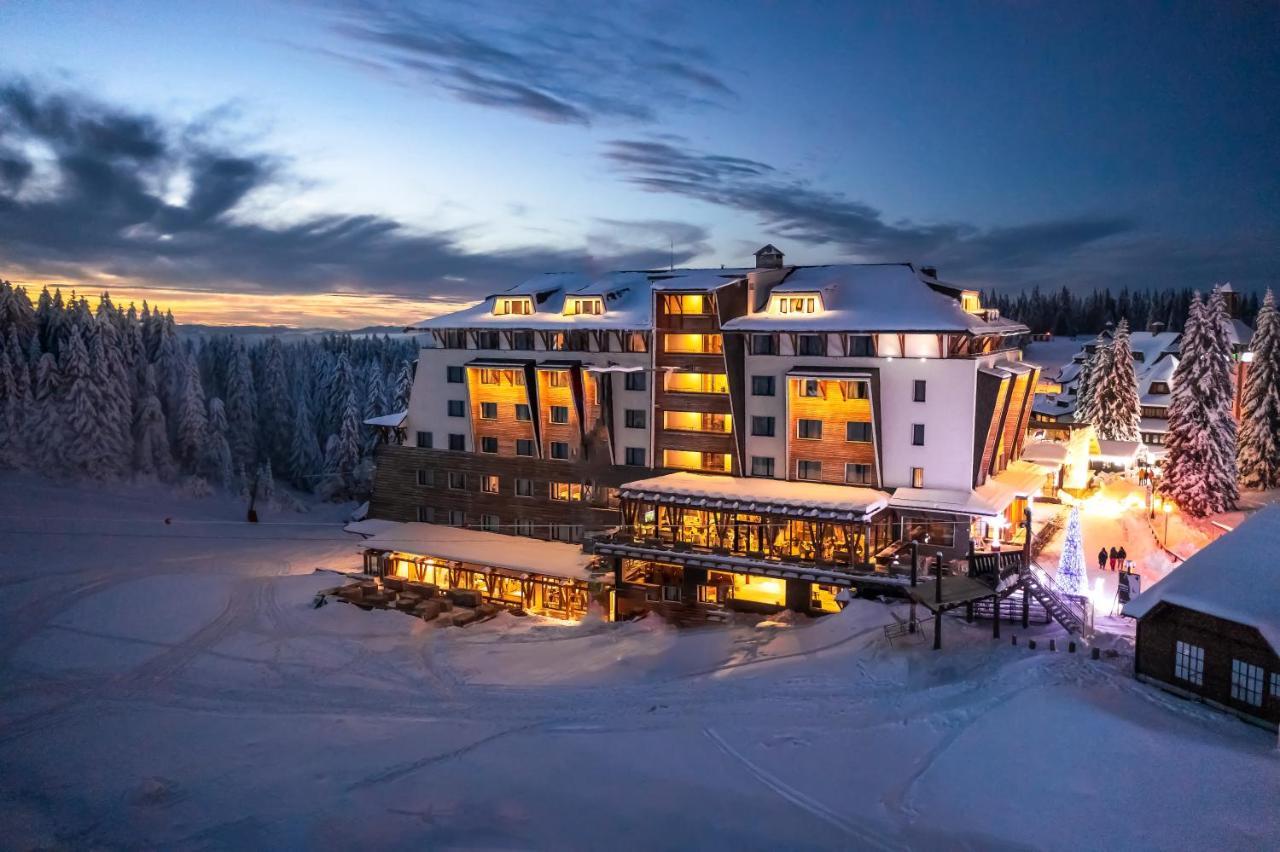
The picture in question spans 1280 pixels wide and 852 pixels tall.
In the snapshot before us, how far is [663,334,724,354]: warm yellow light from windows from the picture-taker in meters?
40.5

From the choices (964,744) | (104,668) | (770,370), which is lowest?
(104,668)

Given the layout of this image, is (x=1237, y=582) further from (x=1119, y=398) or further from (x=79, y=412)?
(x=79, y=412)

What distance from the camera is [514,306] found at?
45344 millimetres

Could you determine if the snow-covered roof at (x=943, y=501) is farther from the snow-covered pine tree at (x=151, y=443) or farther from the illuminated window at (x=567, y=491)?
the snow-covered pine tree at (x=151, y=443)

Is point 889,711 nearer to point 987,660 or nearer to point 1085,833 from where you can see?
point 987,660

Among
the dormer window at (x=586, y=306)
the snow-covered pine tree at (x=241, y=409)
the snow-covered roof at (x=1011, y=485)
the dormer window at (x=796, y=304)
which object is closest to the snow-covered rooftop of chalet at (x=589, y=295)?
the dormer window at (x=586, y=306)

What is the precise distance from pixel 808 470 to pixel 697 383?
23.4ft

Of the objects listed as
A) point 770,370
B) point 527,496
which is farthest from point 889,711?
point 527,496

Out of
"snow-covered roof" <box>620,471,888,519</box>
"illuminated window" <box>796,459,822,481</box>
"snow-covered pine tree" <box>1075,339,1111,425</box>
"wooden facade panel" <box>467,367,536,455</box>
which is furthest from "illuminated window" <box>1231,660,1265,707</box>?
"snow-covered pine tree" <box>1075,339,1111,425</box>

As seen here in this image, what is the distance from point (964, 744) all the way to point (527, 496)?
29.4 meters

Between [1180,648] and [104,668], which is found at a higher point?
[1180,648]

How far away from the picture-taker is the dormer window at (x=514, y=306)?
148 feet

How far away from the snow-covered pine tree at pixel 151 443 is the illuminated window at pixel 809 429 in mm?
57839

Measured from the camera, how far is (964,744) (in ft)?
65.2
